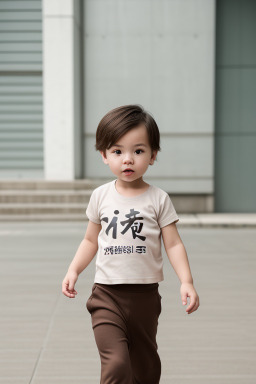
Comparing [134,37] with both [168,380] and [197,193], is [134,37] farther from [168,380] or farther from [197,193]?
[168,380]

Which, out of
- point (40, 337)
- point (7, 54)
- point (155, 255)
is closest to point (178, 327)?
point (40, 337)

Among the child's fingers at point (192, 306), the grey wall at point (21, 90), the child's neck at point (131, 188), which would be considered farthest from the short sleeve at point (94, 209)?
the grey wall at point (21, 90)

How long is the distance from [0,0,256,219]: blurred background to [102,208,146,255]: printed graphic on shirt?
11.2m

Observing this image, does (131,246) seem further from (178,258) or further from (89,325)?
(89,325)

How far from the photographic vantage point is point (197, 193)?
14398 millimetres

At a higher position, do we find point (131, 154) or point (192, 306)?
point (131, 154)

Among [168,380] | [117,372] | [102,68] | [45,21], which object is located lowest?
[168,380]

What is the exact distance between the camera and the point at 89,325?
4262 mm

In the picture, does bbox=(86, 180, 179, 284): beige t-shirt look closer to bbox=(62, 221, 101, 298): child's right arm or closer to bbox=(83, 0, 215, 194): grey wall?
bbox=(62, 221, 101, 298): child's right arm

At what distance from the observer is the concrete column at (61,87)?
1358 centimetres

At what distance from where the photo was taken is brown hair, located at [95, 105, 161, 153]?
2279mm

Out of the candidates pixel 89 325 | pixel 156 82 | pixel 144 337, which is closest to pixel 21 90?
pixel 156 82

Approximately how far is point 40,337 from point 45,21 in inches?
427

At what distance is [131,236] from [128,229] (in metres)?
0.03
